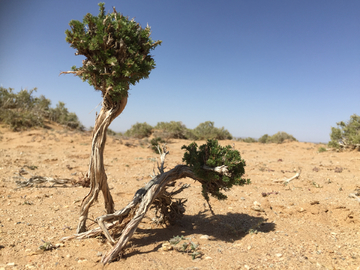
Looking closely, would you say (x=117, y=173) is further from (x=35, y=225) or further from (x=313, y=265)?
(x=313, y=265)

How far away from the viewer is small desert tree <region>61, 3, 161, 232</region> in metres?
3.26

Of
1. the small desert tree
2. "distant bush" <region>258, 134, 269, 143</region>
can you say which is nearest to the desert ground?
the small desert tree

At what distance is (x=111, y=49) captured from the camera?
11.2 feet

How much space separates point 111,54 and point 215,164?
8.93ft

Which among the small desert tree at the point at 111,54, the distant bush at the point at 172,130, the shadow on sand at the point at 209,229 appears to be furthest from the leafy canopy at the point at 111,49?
the distant bush at the point at 172,130

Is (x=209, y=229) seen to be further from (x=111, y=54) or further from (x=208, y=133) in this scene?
(x=208, y=133)

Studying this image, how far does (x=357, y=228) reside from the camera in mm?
4730

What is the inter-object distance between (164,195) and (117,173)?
5822 millimetres

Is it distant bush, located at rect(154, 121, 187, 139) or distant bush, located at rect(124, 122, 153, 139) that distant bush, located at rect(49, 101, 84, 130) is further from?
distant bush, located at rect(154, 121, 187, 139)

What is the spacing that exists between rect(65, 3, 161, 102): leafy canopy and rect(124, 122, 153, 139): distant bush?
2405cm

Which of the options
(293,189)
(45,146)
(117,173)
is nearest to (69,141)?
(45,146)

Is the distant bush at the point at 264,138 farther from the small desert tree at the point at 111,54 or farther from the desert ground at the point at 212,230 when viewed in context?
the small desert tree at the point at 111,54

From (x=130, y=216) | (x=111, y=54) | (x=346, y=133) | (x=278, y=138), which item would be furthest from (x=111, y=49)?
(x=278, y=138)

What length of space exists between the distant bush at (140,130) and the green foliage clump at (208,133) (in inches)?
229
